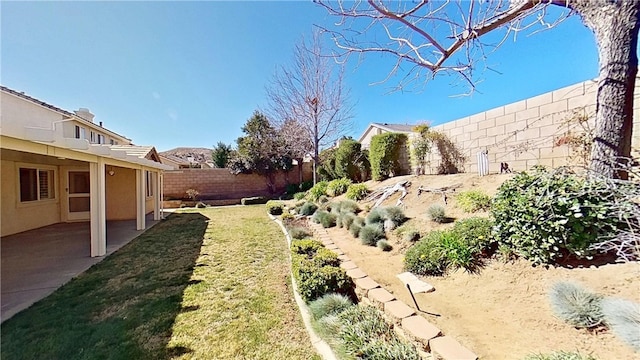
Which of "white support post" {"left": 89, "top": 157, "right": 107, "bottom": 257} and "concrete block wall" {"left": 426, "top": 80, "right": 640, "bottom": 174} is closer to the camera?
"concrete block wall" {"left": 426, "top": 80, "right": 640, "bottom": 174}

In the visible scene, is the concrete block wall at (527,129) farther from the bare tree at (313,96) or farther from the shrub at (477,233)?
the bare tree at (313,96)

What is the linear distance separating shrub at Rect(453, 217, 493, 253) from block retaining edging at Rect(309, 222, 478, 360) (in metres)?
1.66

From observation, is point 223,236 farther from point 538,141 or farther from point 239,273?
point 538,141

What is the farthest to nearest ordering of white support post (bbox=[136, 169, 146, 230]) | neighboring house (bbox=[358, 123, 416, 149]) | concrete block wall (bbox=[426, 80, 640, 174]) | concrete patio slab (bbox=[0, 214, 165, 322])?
neighboring house (bbox=[358, 123, 416, 149]) < white support post (bbox=[136, 169, 146, 230]) < concrete block wall (bbox=[426, 80, 640, 174]) < concrete patio slab (bbox=[0, 214, 165, 322])

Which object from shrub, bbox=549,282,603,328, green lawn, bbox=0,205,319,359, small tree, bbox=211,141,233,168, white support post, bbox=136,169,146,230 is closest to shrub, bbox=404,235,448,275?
shrub, bbox=549,282,603,328

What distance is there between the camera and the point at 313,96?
14.8 m

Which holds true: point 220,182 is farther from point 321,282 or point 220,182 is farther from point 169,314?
point 321,282

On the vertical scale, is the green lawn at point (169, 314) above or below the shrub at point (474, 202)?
below

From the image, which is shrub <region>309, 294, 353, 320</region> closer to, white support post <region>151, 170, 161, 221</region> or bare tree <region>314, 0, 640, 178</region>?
bare tree <region>314, 0, 640, 178</region>

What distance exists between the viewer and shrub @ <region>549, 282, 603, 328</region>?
7.73 feet

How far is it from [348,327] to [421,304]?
1067 mm

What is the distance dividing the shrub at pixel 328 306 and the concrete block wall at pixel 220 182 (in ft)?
59.2

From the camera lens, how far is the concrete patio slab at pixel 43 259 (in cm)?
411

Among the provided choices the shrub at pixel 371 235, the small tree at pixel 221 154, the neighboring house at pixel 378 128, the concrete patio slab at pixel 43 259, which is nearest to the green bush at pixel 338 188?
the shrub at pixel 371 235
